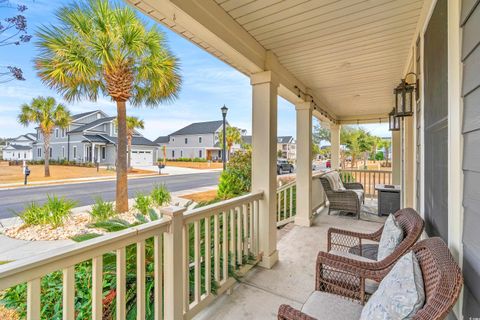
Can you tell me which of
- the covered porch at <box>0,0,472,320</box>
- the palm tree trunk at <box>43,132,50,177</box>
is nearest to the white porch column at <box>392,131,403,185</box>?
the covered porch at <box>0,0,472,320</box>

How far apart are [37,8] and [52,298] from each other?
247 centimetres

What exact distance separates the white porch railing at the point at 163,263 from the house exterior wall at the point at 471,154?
5.03 ft

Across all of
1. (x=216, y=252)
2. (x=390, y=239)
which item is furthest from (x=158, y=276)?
(x=390, y=239)

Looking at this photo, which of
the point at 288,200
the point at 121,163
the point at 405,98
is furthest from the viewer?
the point at 288,200

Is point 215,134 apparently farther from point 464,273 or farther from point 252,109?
point 464,273

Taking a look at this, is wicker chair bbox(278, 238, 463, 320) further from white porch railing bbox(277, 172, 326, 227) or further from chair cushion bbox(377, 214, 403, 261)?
white porch railing bbox(277, 172, 326, 227)

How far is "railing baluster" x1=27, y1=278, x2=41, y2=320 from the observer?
939 millimetres

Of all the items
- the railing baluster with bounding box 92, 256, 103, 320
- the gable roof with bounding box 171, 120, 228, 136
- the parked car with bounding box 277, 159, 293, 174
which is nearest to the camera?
the railing baluster with bounding box 92, 256, 103, 320

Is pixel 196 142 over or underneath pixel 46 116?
over

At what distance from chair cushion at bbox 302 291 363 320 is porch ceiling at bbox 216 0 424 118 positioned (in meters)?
2.17

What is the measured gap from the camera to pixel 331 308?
1.32 meters

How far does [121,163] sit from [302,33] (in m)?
3.44

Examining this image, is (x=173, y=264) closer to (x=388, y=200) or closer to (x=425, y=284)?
(x=425, y=284)

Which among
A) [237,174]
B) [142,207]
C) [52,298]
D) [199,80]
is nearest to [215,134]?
[199,80]
